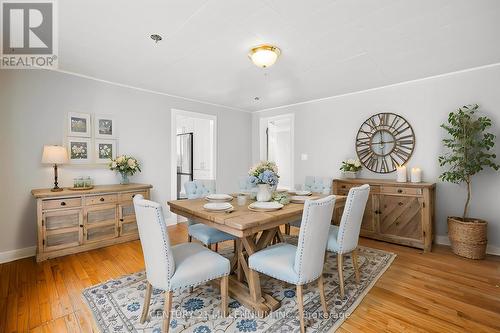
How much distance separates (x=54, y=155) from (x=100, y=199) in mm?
759

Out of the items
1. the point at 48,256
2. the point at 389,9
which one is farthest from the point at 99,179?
the point at 389,9

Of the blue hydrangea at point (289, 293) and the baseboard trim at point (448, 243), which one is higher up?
the baseboard trim at point (448, 243)

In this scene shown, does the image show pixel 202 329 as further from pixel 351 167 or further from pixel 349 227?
pixel 351 167

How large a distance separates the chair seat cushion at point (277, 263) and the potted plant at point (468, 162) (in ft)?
8.19

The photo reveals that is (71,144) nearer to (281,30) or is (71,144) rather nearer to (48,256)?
(48,256)

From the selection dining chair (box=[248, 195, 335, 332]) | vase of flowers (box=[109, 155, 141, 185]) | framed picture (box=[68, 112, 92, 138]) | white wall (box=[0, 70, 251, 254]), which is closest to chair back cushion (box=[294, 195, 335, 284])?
dining chair (box=[248, 195, 335, 332])

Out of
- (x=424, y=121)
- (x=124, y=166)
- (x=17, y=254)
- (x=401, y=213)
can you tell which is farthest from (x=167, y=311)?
(x=424, y=121)

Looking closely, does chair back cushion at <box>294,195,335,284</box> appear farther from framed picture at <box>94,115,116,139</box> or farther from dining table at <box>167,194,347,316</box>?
framed picture at <box>94,115,116,139</box>

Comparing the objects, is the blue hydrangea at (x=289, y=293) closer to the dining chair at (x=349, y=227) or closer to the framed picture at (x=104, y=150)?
the dining chair at (x=349, y=227)

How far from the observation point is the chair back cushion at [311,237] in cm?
166

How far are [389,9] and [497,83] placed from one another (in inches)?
91.3

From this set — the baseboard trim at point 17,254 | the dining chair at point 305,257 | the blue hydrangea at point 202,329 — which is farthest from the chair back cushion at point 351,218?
the baseboard trim at point 17,254

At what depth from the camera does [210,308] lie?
6.55 ft

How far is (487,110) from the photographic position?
3.15 metres
